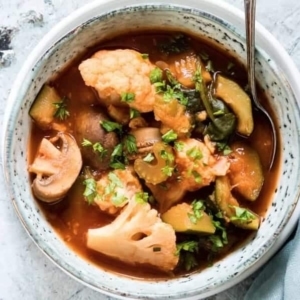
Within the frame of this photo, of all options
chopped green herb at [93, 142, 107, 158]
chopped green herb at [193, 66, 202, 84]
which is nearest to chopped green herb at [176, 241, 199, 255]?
chopped green herb at [93, 142, 107, 158]

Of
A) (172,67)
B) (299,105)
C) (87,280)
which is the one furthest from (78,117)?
(299,105)

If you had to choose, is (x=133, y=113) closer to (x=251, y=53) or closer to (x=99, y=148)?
(x=99, y=148)

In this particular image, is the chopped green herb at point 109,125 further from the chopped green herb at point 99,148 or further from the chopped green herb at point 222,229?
the chopped green herb at point 222,229

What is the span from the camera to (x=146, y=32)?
210 cm

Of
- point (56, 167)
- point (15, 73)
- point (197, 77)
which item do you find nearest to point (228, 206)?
point (197, 77)

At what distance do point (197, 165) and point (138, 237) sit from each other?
255 mm

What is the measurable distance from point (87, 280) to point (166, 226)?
0.26 meters

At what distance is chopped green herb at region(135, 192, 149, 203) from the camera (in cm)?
203

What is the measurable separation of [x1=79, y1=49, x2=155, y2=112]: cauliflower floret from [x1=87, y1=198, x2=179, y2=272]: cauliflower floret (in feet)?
0.91

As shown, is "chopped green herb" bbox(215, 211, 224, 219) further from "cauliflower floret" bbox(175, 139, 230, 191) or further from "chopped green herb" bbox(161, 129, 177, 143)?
"chopped green herb" bbox(161, 129, 177, 143)

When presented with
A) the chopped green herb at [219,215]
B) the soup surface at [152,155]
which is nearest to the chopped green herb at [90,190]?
the soup surface at [152,155]

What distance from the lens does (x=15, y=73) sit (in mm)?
2209

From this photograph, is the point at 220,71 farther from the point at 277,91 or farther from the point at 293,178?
the point at 293,178

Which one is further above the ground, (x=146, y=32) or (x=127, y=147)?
(x=146, y=32)
